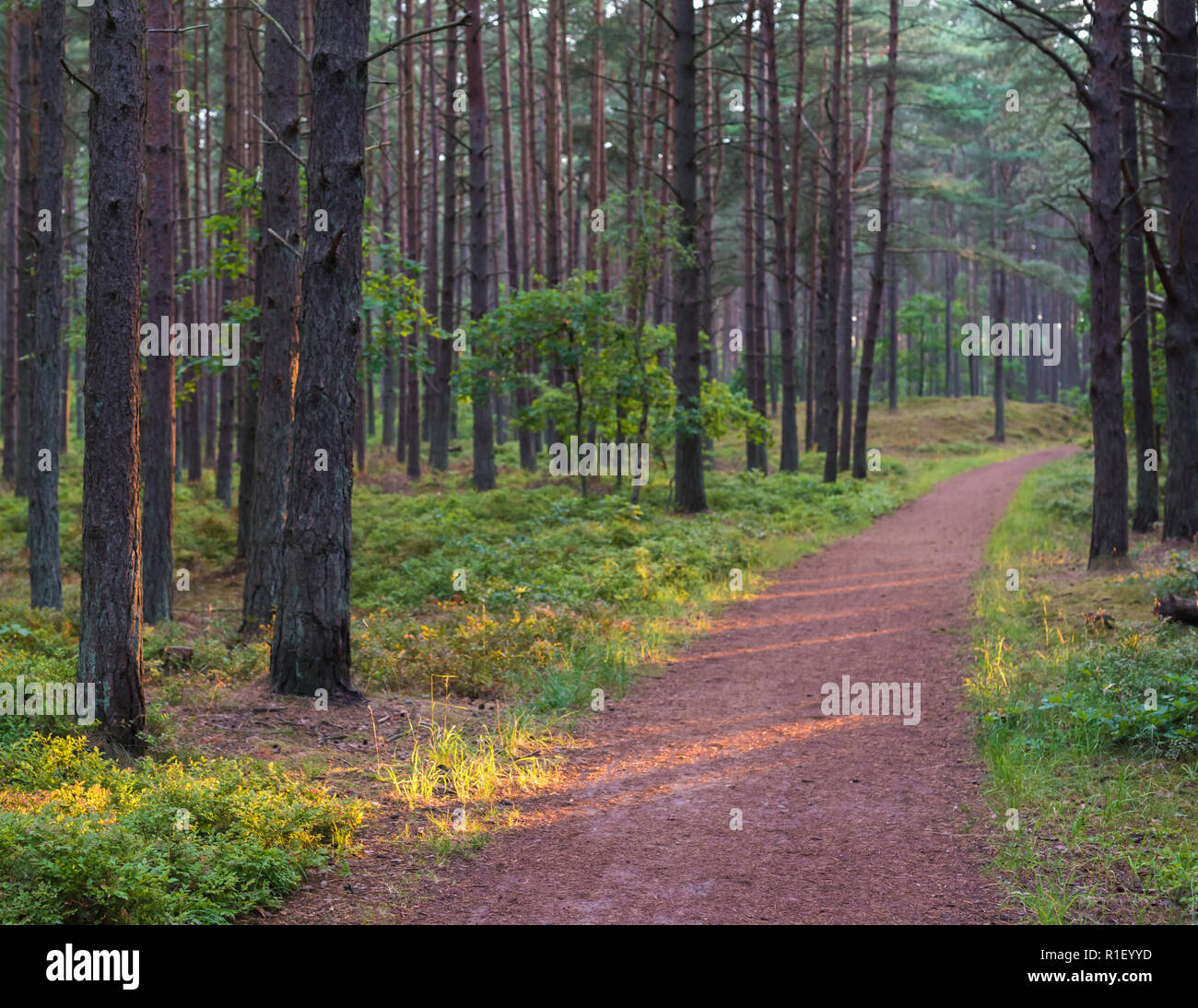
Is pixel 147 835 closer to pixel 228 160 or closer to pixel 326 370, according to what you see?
pixel 326 370

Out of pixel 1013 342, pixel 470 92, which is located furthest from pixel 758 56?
pixel 1013 342

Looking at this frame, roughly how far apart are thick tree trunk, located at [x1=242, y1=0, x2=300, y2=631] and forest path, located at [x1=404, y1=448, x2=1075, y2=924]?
4738 mm

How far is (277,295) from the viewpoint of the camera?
35.3ft

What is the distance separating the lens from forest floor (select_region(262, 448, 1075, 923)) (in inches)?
186

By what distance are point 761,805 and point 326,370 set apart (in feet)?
15.4

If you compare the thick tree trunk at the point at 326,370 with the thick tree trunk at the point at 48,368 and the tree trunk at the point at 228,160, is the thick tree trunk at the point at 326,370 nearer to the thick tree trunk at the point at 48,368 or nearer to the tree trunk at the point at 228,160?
the thick tree trunk at the point at 48,368

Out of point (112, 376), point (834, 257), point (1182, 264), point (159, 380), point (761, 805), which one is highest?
point (834, 257)

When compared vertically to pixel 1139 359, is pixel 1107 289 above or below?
above

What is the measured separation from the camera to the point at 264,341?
10828mm

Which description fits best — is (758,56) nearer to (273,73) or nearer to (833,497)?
(833,497)

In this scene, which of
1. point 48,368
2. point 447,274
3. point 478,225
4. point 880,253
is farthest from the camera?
point 880,253

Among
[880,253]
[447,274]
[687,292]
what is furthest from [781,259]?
[447,274]

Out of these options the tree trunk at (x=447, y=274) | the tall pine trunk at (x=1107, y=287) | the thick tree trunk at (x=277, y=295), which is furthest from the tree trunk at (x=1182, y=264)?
the tree trunk at (x=447, y=274)

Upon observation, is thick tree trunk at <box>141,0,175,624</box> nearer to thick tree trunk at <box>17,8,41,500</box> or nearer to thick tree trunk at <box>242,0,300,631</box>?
thick tree trunk at <box>17,8,41,500</box>
